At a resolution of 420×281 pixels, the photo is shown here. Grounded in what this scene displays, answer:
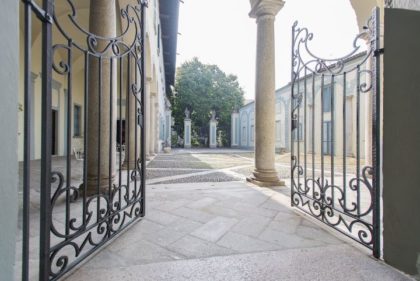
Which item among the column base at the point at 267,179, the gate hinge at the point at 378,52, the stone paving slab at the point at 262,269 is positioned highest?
the gate hinge at the point at 378,52

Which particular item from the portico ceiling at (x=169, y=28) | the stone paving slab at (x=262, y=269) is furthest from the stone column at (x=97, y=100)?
the portico ceiling at (x=169, y=28)

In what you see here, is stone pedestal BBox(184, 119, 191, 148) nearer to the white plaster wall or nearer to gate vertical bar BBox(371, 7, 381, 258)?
gate vertical bar BBox(371, 7, 381, 258)

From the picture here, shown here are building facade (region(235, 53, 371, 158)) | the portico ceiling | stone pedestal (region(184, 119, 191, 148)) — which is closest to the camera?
building facade (region(235, 53, 371, 158))

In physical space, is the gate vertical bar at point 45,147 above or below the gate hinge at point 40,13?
below

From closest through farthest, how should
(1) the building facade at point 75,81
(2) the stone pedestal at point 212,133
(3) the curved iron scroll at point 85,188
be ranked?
(3) the curved iron scroll at point 85,188 → (1) the building facade at point 75,81 → (2) the stone pedestal at point 212,133

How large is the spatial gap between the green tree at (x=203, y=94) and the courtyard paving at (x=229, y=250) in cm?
2515

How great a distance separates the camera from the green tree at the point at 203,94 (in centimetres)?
2788

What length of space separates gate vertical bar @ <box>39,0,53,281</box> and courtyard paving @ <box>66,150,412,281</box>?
0.25 meters

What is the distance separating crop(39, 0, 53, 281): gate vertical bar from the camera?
1502 mm

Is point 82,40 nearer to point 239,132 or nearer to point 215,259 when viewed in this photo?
point 215,259

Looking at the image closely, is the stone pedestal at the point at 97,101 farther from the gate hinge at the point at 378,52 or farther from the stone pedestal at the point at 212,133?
the stone pedestal at the point at 212,133

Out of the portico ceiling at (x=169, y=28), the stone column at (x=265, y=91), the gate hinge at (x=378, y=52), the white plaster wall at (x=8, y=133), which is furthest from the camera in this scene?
the portico ceiling at (x=169, y=28)

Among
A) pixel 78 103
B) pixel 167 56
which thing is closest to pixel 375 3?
pixel 78 103

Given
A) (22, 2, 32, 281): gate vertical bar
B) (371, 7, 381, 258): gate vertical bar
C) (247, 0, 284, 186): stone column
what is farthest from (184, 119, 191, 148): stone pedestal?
(22, 2, 32, 281): gate vertical bar
